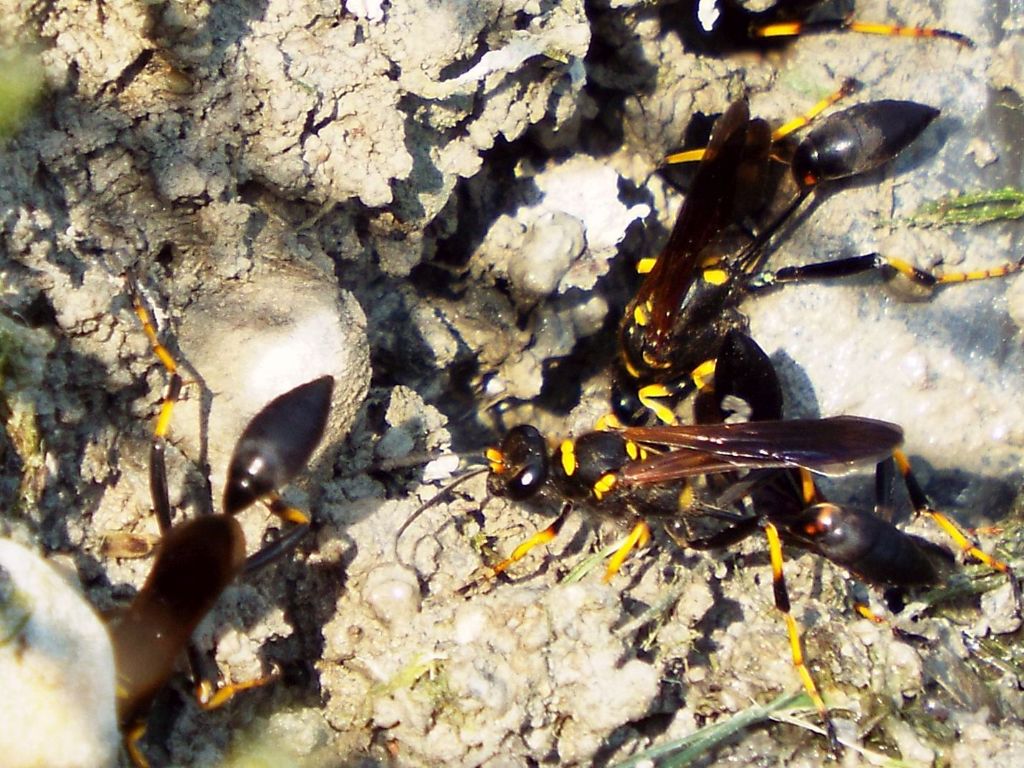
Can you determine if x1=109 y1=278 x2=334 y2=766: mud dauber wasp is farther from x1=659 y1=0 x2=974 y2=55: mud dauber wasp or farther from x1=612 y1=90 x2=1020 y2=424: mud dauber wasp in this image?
x1=659 y1=0 x2=974 y2=55: mud dauber wasp

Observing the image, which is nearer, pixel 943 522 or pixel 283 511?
pixel 283 511

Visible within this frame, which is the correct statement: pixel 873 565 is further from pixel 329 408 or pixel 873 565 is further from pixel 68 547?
pixel 68 547

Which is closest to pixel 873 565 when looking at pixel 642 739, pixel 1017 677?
pixel 1017 677

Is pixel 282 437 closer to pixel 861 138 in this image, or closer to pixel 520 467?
pixel 520 467

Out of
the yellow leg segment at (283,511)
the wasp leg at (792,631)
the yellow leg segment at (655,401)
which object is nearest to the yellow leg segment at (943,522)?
the wasp leg at (792,631)

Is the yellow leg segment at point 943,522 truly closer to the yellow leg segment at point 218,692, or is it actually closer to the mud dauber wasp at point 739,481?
the mud dauber wasp at point 739,481

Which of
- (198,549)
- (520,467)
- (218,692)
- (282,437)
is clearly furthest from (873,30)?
(218,692)
